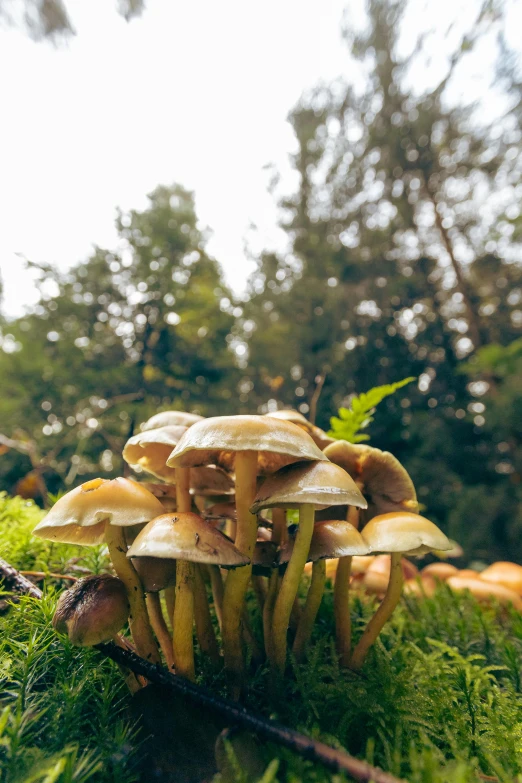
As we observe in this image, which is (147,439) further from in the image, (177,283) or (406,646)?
(177,283)

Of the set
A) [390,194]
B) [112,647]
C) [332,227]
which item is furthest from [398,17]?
[112,647]

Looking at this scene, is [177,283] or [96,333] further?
[177,283]

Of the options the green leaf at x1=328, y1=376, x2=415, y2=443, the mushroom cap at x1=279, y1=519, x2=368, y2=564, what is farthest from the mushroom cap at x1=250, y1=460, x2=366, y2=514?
the green leaf at x1=328, y1=376, x2=415, y2=443

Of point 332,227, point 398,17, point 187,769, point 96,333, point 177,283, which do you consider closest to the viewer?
point 187,769

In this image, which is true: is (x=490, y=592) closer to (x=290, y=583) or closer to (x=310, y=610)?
(x=310, y=610)

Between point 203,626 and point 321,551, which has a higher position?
point 321,551

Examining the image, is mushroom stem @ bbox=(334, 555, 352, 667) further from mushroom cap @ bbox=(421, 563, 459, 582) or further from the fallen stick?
mushroom cap @ bbox=(421, 563, 459, 582)

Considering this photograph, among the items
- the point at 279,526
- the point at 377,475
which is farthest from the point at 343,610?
the point at 377,475

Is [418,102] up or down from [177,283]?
up

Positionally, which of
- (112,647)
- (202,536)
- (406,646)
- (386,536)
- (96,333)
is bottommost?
(406,646)
